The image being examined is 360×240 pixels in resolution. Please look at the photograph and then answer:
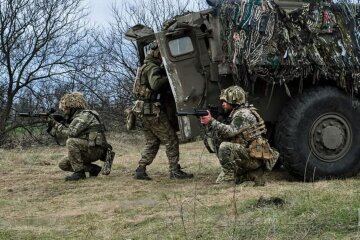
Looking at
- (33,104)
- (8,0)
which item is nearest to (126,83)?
(33,104)

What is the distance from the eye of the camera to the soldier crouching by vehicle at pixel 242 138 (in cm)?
719

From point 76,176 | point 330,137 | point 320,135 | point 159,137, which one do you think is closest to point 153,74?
point 159,137

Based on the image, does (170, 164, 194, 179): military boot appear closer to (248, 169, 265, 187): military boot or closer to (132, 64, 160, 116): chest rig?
(132, 64, 160, 116): chest rig

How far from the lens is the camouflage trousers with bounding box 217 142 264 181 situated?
23.6 feet

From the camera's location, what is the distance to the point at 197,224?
16.4 feet

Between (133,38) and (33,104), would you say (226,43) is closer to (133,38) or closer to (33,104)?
(133,38)

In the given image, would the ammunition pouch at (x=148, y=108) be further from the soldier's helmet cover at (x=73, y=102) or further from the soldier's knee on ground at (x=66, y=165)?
the soldier's knee on ground at (x=66, y=165)

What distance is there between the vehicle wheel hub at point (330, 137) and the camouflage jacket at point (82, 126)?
3026mm

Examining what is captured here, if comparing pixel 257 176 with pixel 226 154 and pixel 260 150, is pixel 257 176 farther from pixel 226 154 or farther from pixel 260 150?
pixel 226 154

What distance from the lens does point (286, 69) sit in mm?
7344

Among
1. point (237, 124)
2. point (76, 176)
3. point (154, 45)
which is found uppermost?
point (154, 45)

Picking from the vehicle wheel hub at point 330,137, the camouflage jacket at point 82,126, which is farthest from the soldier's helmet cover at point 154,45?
the vehicle wheel hub at point 330,137

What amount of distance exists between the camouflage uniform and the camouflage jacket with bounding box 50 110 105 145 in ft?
6.61

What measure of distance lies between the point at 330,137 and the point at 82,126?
340cm
